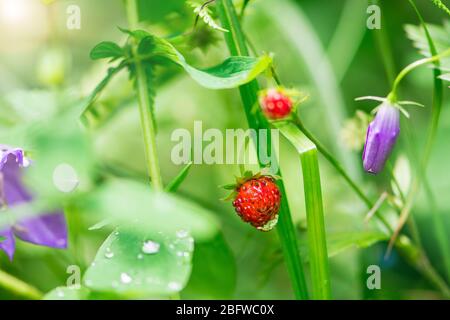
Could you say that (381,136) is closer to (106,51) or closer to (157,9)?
(106,51)

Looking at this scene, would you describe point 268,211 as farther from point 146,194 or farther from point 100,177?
point 100,177

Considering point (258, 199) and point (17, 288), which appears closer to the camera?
point (258, 199)

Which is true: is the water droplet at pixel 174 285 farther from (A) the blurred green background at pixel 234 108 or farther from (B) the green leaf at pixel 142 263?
(A) the blurred green background at pixel 234 108

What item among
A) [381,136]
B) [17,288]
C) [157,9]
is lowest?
[17,288]

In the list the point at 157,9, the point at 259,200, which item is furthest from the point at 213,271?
the point at 157,9

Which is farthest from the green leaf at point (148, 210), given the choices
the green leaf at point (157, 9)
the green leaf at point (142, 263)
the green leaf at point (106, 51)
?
the green leaf at point (157, 9)

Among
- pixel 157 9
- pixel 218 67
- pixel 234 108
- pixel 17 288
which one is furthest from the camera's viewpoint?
pixel 234 108

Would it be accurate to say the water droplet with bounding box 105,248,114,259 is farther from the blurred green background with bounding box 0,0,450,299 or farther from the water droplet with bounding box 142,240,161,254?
the blurred green background with bounding box 0,0,450,299
